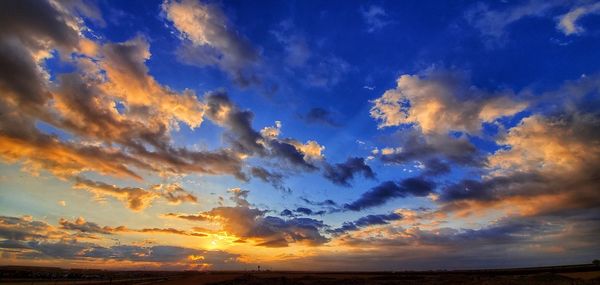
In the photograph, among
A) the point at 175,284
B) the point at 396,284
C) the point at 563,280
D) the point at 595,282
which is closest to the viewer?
the point at 595,282

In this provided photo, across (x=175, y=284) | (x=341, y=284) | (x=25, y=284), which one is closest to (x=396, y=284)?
(x=341, y=284)

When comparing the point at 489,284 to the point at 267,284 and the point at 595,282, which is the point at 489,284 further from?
the point at 267,284

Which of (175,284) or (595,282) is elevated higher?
(595,282)

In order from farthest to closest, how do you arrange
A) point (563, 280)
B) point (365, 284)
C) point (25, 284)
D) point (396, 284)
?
1. point (25, 284)
2. point (365, 284)
3. point (396, 284)
4. point (563, 280)

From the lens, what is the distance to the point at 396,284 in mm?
75625

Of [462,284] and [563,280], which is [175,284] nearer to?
[462,284]

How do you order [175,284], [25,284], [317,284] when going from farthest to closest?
[175,284] < [25,284] < [317,284]

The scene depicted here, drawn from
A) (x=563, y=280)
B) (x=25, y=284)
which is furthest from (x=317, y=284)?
(x=25, y=284)

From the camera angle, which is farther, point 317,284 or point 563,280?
point 317,284

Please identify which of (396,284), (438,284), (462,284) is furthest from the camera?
(396,284)

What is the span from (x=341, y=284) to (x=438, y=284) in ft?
73.3

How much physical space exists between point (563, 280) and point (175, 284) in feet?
315

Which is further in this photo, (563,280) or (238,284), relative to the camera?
(238,284)

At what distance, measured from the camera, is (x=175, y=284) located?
111 m
